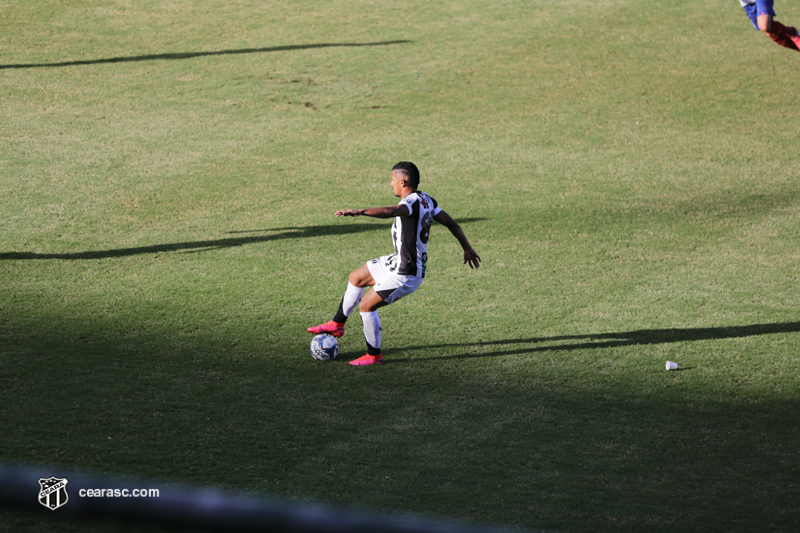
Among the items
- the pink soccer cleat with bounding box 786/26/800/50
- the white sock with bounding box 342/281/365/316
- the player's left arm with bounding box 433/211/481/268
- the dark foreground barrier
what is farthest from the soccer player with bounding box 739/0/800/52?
the dark foreground barrier

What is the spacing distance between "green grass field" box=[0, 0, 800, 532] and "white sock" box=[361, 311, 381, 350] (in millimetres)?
332

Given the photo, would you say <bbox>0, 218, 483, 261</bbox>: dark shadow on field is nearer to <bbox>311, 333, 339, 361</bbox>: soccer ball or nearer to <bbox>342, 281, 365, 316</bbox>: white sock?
<bbox>342, 281, 365, 316</bbox>: white sock

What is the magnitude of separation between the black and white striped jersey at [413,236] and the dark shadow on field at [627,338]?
99cm

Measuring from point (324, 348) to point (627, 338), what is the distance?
3330 mm

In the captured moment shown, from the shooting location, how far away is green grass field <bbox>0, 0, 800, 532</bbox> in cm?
596

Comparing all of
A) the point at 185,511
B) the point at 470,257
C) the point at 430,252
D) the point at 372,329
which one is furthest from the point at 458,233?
the point at 185,511

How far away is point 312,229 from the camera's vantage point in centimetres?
1174

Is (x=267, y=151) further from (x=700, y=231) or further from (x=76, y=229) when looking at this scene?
(x=700, y=231)

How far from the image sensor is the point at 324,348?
7.71 meters

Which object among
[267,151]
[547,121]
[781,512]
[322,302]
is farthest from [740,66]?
[781,512]

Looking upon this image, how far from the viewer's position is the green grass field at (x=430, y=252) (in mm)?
5965

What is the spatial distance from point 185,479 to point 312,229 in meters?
6.53

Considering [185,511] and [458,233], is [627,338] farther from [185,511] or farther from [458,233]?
[185,511]

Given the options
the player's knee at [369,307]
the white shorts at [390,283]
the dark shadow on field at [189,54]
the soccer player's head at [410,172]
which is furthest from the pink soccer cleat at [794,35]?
the dark shadow on field at [189,54]
